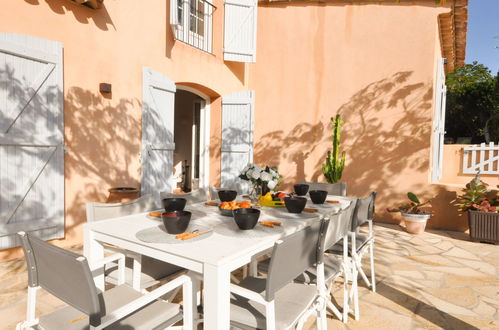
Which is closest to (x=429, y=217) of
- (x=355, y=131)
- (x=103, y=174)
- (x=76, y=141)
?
(x=355, y=131)

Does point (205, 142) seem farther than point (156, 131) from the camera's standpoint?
Yes

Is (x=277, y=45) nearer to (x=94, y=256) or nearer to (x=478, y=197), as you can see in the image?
(x=478, y=197)

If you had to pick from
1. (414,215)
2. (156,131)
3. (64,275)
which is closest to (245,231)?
(64,275)

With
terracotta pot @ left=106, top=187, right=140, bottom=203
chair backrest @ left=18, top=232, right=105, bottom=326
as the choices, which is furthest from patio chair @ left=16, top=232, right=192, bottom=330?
terracotta pot @ left=106, top=187, right=140, bottom=203

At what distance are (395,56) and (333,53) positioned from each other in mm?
989

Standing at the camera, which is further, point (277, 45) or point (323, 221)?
point (277, 45)

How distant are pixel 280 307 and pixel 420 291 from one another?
1.87 metres

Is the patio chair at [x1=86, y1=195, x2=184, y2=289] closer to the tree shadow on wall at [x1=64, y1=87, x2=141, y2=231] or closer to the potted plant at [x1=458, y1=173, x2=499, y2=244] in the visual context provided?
the tree shadow on wall at [x1=64, y1=87, x2=141, y2=231]

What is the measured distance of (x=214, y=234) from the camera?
1.63 metres

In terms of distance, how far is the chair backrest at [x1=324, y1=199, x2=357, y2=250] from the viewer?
1789 mm

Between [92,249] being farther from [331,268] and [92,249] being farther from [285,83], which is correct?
[285,83]

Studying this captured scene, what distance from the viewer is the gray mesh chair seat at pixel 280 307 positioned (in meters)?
1.42

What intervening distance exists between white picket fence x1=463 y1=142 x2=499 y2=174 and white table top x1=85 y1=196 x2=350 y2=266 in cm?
601

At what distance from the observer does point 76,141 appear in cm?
375
